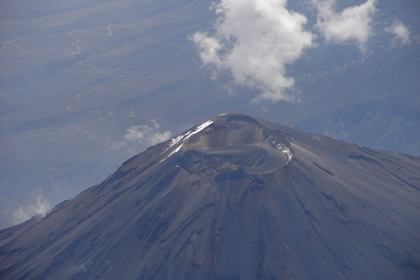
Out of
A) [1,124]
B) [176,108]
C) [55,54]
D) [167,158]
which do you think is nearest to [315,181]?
[167,158]

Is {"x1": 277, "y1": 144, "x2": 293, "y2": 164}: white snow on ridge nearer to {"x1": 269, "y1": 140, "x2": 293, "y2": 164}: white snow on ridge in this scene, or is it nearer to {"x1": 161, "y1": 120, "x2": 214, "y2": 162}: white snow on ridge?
{"x1": 269, "y1": 140, "x2": 293, "y2": 164}: white snow on ridge

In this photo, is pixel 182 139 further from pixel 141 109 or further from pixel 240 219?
pixel 141 109

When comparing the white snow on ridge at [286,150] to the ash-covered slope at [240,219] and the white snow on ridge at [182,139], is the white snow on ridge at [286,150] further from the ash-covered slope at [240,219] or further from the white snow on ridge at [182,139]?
the white snow on ridge at [182,139]

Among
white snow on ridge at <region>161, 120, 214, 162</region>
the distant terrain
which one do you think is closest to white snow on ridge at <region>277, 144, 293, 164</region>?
white snow on ridge at <region>161, 120, 214, 162</region>

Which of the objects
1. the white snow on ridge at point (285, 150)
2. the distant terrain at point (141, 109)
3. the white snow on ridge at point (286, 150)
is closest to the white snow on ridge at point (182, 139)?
the white snow on ridge at point (285, 150)

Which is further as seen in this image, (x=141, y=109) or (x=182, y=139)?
(x=141, y=109)

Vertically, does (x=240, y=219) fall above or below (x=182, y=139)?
below

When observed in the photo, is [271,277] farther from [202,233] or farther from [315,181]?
[315,181]

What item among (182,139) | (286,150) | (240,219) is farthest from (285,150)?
(182,139)
